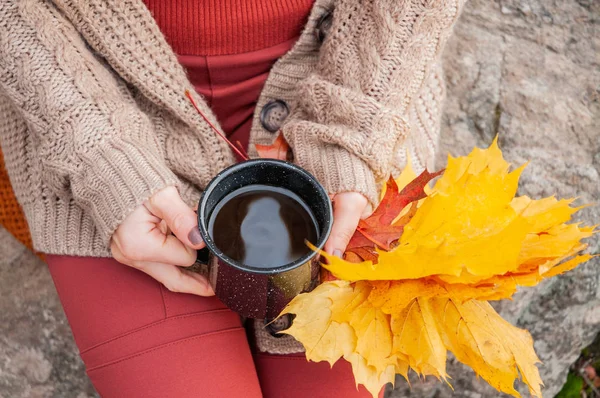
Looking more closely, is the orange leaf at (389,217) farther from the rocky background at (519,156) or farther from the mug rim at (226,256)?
the rocky background at (519,156)

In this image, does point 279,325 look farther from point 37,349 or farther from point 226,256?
point 37,349

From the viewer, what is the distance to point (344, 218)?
87 centimetres

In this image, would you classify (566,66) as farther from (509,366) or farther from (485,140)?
(509,366)

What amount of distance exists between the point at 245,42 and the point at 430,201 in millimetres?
517

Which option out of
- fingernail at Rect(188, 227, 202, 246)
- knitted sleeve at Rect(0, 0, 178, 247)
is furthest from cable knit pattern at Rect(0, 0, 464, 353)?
fingernail at Rect(188, 227, 202, 246)

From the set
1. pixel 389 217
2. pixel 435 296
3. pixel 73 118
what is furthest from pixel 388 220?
pixel 73 118

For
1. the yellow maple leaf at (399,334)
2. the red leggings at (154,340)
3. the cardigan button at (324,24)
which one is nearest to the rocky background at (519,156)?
the red leggings at (154,340)

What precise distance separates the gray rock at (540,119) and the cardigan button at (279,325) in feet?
1.66

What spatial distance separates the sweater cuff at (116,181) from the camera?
87 cm

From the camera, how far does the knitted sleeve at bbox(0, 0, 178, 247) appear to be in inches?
34.8

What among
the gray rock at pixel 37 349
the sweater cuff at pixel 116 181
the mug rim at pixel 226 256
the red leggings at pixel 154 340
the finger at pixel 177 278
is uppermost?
the mug rim at pixel 226 256

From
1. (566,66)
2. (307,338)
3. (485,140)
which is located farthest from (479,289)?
(566,66)

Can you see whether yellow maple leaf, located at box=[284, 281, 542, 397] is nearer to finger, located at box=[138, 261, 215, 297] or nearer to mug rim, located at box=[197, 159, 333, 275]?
mug rim, located at box=[197, 159, 333, 275]

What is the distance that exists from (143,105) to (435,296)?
633 mm
